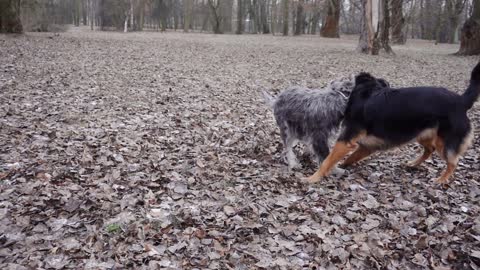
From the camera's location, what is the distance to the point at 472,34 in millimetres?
18484

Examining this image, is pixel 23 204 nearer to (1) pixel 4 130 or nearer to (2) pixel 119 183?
(2) pixel 119 183

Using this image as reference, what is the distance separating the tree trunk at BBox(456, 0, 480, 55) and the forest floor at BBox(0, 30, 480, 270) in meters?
12.8

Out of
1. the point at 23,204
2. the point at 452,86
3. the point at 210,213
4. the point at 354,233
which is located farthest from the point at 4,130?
the point at 452,86

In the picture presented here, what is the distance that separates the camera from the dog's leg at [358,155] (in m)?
5.04

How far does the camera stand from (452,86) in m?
11.1

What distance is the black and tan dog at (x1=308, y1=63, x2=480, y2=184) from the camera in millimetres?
4320

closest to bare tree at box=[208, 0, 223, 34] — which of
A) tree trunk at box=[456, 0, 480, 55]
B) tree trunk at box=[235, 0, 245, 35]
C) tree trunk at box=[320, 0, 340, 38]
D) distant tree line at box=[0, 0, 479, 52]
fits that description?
distant tree line at box=[0, 0, 479, 52]

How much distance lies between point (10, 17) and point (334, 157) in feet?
65.6

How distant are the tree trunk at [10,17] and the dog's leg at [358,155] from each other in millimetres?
19506

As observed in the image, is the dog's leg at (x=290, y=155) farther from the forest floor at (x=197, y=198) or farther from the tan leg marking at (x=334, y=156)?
the tan leg marking at (x=334, y=156)

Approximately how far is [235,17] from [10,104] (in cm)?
4995

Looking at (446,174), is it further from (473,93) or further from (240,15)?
(240,15)

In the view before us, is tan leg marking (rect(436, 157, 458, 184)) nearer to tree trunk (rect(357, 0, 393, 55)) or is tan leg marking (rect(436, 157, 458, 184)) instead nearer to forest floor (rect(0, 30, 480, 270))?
forest floor (rect(0, 30, 480, 270))

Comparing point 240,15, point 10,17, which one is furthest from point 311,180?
point 240,15
